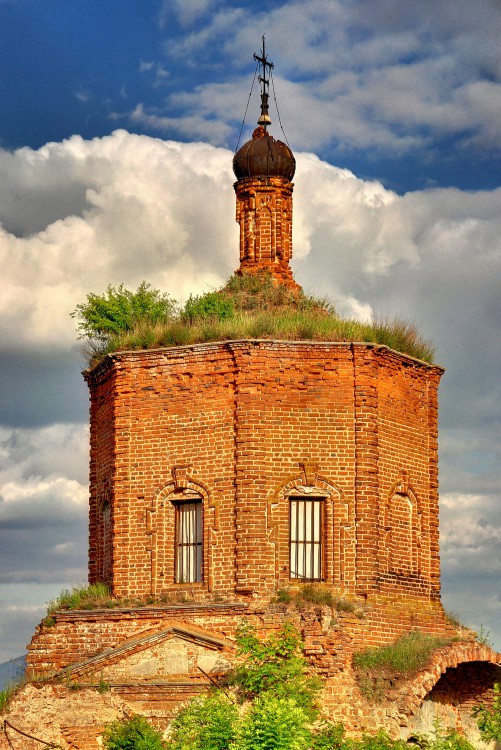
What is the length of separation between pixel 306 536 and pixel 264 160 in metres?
7.24

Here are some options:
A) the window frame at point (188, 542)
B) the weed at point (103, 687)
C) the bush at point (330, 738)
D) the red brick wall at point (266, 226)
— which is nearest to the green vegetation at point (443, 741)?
the bush at point (330, 738)

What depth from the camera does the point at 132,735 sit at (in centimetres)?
2159

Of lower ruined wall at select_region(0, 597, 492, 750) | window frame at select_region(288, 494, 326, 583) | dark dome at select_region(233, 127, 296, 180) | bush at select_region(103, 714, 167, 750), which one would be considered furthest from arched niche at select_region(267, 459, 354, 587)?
dark dome at select_region(233, 127, 296, 180)

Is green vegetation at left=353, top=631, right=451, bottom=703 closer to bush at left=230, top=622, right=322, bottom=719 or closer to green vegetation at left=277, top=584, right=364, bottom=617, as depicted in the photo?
green vegetation at left=277, top=584, right=364, bottom=617

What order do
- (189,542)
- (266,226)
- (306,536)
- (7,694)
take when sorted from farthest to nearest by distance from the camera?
(266,226)
(189,542)
(306,536)
(7,694)

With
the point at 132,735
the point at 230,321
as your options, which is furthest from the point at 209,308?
the point at 132,735

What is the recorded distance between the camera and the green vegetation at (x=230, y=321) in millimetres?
24500

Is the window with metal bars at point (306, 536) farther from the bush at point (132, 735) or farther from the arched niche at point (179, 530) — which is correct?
the bush at point (132, 735)

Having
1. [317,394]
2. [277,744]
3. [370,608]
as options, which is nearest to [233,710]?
[277,744]

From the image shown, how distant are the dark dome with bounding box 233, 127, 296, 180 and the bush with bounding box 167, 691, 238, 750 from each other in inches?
390

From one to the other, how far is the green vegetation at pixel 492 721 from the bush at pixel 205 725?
13.8 ft

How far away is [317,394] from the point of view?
79.1 ft

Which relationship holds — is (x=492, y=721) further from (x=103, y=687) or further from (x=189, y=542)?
(x=103, y=687)

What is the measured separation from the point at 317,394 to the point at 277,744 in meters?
6.10
